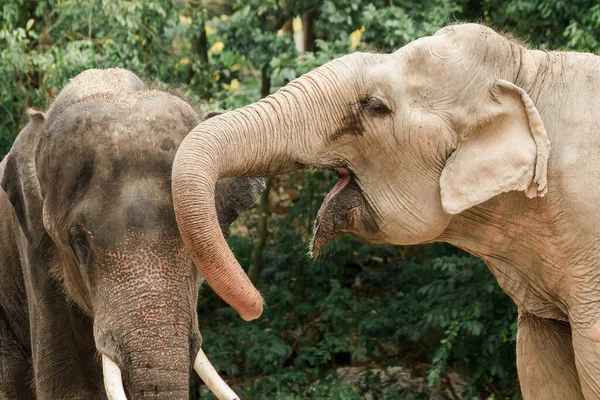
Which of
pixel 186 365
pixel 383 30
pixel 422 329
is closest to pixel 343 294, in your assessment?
pixel 422 329

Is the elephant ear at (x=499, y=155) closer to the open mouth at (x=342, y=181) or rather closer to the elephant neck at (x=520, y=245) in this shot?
the elephant neck at (x=520, y=245)

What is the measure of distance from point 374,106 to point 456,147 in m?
0.31

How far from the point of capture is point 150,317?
4.28m

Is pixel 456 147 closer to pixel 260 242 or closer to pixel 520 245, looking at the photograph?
pixel 520 245

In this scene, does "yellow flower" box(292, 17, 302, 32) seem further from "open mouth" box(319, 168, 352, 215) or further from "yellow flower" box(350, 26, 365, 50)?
"open mouth" box(319, 168, 352, 215)

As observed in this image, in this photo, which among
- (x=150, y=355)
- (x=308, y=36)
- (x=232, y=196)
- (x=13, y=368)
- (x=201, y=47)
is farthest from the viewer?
(x=308, y=36)

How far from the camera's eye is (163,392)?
4.23 metres

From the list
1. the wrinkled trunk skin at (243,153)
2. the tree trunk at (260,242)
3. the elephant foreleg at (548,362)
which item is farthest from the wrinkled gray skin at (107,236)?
the tree trunk at (260,242)

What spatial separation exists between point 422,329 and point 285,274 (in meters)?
1.09

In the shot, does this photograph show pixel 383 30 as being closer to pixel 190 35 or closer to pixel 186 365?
pixel 190 35

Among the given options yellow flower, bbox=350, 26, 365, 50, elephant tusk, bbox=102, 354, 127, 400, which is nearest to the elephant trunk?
elephant tusk, bbox=102, 354, 127, 400

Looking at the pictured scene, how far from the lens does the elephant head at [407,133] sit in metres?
4.06

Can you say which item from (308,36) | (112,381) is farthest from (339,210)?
(308,36)

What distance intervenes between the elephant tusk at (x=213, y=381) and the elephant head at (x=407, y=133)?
25.3 inches
